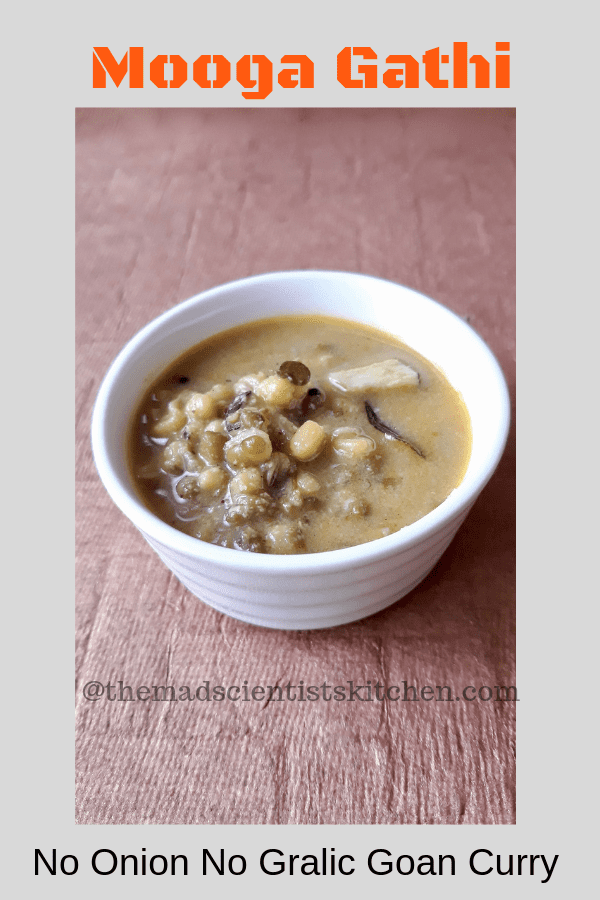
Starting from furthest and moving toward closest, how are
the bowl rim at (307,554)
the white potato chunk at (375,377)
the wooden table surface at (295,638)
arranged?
the white potato chunk at (375,377) → the wooden table surface at (295,638) → the bowl rim at (307,554)

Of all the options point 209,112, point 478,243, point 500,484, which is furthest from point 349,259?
point 209,112

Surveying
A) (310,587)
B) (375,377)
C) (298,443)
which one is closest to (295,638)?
(310,587)

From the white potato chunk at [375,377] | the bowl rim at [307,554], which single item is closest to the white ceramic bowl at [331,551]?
the bowl rim at [307,554]

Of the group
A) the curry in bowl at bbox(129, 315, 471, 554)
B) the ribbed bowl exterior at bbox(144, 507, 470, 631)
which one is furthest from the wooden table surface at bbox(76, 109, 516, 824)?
the curry in bowl at bbox(129, 315, 471, 554)

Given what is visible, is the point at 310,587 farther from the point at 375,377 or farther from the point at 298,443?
the point at 375,377

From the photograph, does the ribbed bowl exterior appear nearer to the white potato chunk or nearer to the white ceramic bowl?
the white ceramic bowl

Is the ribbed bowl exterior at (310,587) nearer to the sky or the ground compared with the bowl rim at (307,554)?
nearer to the ground

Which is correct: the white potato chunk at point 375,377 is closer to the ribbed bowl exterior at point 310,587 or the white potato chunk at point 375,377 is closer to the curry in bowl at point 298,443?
the curry in bowl at point 298,443
